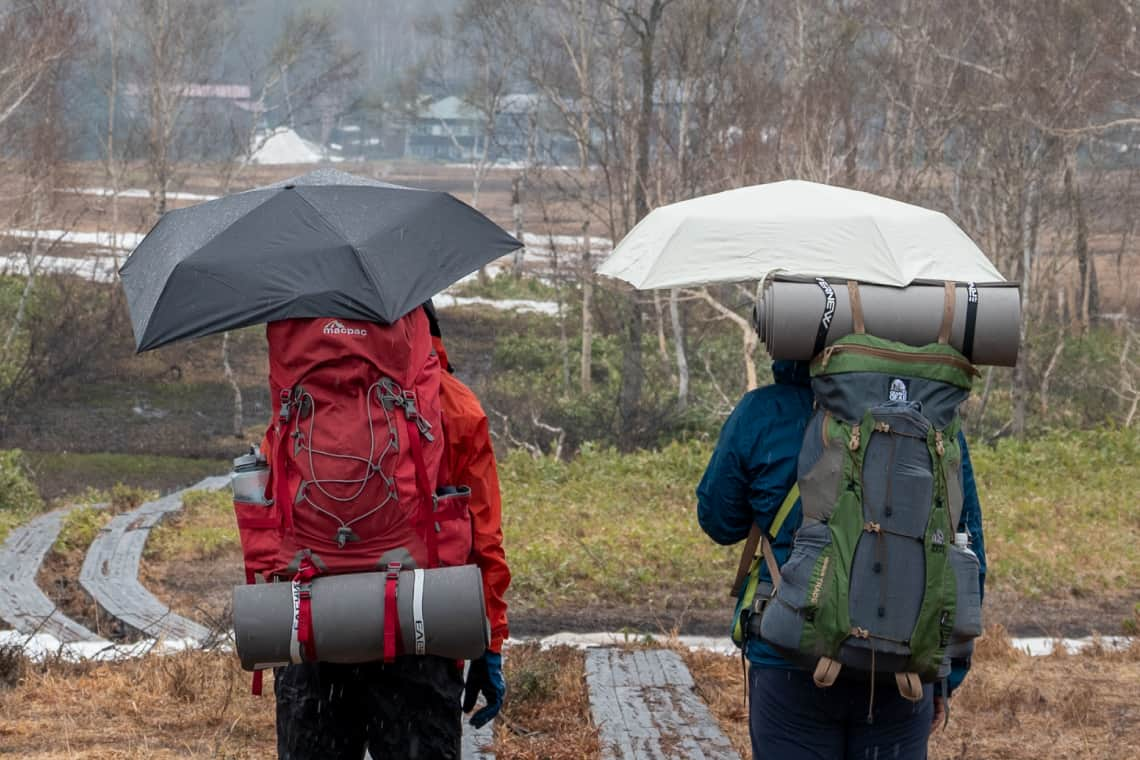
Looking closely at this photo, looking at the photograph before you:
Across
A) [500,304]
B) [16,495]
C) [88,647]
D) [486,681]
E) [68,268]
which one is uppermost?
[486,681]

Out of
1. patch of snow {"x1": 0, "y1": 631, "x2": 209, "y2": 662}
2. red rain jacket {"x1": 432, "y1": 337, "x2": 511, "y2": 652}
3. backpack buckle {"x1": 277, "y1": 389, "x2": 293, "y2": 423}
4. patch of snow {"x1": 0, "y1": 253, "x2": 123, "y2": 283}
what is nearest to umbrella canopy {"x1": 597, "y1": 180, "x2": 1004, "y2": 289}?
red rain jacket {"x1": 432, "y1": 337, "x2": 511, "y2": 652}

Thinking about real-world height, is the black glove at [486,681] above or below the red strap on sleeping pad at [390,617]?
below

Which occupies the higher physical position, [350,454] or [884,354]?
[884,354]

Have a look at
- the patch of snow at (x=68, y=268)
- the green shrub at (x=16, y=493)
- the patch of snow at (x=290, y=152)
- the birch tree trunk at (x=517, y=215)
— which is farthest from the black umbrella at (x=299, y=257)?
the patch of snow at (x=290, y=152)

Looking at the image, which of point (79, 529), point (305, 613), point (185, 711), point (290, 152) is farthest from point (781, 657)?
point (290, 152)

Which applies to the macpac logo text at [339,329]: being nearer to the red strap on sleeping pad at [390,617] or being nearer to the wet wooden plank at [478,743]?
the red strap on sleeping pad at [390,617]

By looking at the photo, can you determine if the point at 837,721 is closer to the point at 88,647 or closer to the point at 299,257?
the point at 299,257

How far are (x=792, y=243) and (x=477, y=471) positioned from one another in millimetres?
974

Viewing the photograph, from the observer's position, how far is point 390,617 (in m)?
2.75

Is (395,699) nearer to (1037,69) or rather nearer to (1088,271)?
(1037,69)

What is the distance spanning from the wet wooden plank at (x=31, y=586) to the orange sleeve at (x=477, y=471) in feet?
18.0

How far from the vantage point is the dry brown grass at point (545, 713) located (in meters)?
4.70

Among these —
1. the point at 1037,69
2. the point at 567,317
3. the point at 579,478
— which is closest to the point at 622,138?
the point at 1037,69

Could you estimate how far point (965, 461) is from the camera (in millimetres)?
2855
